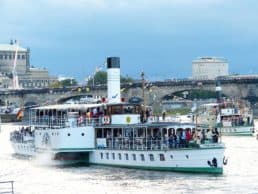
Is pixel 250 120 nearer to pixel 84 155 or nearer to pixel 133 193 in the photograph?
pixel 84 155

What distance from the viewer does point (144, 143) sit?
176 feet

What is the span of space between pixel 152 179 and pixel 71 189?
18.8 ft

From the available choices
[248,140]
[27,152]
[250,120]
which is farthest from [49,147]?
[250,120]

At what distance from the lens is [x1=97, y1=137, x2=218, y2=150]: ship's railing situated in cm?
5094

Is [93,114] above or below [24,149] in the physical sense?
above

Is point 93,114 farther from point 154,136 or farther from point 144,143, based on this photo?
point 154,136

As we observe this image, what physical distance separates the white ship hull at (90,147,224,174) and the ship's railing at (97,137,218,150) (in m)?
0.27

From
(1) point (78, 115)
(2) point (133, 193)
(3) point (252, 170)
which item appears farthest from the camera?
(1) point (78, 115)

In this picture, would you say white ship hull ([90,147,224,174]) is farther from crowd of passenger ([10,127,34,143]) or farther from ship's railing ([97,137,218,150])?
crowd of passenger ([10,127,34,143])

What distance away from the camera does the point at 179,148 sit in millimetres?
51188

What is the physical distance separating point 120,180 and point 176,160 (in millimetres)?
3943

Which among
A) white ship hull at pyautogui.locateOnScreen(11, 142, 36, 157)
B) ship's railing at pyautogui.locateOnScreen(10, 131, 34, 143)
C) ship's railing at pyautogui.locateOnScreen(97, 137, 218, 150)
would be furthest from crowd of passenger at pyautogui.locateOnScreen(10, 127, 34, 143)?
ship's railing at pyautogui.locateOnScreen(97, 137, 218, 150)

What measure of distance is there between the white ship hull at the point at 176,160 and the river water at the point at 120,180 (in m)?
0.50

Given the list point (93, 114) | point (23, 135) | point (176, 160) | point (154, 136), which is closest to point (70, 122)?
point (93, 114)
